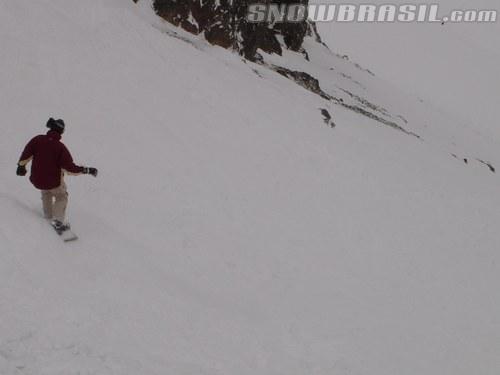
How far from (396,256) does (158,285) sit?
26.4 feet

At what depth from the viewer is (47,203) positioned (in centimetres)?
738

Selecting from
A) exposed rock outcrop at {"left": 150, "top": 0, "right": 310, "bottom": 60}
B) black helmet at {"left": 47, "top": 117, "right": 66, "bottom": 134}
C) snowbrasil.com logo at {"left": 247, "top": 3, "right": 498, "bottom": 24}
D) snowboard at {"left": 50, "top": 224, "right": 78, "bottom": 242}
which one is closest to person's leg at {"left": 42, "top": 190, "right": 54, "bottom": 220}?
snowboard at {"left": 50, "top": 224, "right": 78, "bottom": 242}

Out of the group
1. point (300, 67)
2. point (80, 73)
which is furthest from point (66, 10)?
point (300, 67)

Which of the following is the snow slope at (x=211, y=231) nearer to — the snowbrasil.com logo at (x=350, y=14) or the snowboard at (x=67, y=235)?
the snowboard at (x=67, y=235)

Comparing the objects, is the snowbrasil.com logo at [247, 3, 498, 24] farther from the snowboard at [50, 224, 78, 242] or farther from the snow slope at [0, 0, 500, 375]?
the snowboard at [50, 224, 78, 242]

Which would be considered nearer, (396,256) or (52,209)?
(52,209)

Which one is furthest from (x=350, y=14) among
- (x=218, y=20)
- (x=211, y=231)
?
(x=211, y=231)

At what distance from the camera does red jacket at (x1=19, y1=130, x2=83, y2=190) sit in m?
7.14

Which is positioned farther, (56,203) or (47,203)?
(47,203)

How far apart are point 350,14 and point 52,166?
163606mm

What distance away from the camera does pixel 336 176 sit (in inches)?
648

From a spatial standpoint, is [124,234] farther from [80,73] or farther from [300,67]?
[300,67]

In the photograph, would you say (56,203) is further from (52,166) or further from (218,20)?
(218,20)

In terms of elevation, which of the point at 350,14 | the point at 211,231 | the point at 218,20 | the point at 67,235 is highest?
the point at 218,20
